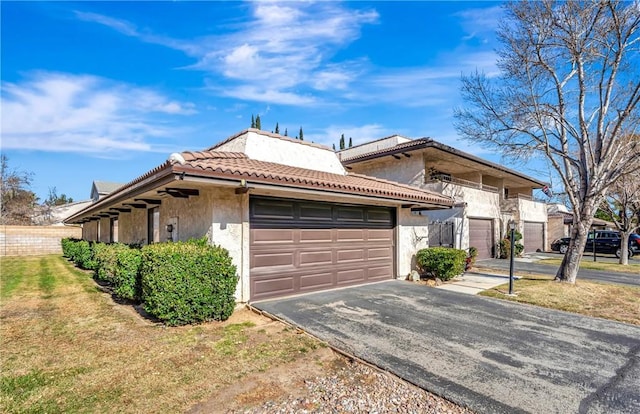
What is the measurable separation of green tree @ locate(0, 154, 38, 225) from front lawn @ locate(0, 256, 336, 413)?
1454 inches

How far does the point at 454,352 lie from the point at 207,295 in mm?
4461

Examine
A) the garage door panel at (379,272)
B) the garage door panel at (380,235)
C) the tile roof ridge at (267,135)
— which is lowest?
the garage door panel at (379,272)

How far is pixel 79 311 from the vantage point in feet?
24.7

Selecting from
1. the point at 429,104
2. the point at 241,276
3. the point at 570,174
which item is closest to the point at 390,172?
the point at 429,104

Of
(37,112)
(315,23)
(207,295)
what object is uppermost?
(315,23)

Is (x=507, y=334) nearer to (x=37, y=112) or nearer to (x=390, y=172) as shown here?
(x=390, y=172)

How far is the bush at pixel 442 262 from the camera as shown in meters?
11.4

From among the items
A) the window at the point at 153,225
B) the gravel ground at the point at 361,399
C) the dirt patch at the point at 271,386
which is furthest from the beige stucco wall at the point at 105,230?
the gravel ground at the point at 361,399

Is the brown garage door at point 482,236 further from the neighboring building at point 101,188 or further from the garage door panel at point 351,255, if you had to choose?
the neighboring building at point 101,188

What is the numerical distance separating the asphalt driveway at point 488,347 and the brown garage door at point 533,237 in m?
19.9

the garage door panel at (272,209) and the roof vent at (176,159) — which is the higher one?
the roof vent at (176,159)

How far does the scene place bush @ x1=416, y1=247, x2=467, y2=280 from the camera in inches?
448

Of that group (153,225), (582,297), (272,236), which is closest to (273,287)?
(272,236)

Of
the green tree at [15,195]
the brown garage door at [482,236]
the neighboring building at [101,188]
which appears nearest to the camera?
the brown garage door at [482,236]
